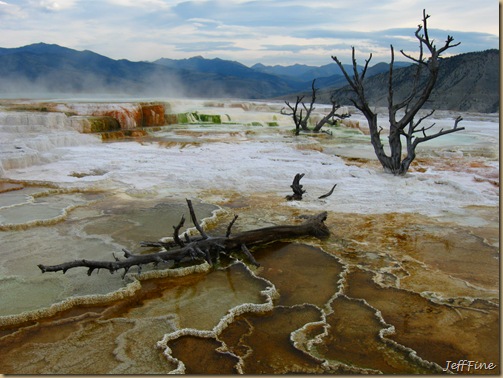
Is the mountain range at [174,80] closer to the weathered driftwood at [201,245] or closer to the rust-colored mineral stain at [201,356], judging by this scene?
the weathered driftwood at [201,245]

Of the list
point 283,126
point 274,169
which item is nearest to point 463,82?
point 283,126

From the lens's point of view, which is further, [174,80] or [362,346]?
[174,80]

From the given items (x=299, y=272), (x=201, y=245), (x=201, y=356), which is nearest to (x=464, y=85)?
(x=299, y=272)

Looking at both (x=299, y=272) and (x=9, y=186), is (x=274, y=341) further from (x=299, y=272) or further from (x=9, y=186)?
(x=9, y=186)

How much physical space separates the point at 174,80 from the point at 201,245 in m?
45.1

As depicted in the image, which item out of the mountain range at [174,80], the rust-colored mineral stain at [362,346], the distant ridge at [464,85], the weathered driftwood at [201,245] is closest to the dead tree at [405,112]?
the weathered driftwood at [201,245]

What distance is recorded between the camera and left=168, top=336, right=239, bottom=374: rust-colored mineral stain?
7.17 ft

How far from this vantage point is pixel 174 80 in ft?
152

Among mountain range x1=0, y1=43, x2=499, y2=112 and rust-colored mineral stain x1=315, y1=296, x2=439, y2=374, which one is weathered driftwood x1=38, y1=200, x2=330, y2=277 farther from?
mountain range x1=0, y1=43, x2=499, y2=112

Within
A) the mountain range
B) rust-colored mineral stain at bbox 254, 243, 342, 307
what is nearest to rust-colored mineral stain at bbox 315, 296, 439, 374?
rust-colored mineral stain at bbox 254, 243, 342, 307

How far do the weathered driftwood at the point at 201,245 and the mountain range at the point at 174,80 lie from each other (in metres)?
23.1

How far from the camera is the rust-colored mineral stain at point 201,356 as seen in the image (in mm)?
2186

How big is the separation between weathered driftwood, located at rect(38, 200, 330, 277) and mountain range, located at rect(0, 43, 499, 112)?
2313cm

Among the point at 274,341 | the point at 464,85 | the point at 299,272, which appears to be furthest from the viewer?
the point at 464,85
